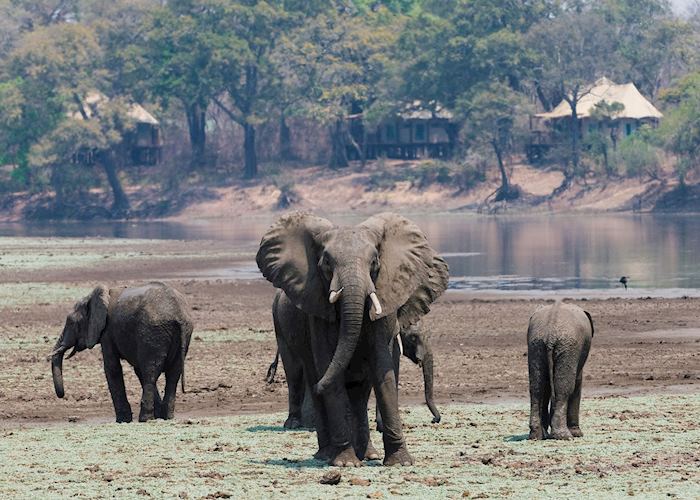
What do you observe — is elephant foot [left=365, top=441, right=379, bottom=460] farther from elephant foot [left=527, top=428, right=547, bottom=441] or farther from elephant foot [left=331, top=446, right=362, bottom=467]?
elephant foot [left=527, top=428, right=547, bottom=441]

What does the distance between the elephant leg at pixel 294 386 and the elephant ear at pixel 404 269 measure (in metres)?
2.85

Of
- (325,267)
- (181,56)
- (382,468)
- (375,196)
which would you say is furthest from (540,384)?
(181,56)

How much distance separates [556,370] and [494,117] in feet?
269

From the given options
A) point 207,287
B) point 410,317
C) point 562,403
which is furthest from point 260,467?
point 207,287

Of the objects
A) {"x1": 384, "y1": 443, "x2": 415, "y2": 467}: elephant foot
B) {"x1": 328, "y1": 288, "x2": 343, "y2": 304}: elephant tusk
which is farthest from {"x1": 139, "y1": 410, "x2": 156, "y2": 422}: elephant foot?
{"x1": 328, "y1": 288, "x2": 343, "y2": 304}: elephant tusk

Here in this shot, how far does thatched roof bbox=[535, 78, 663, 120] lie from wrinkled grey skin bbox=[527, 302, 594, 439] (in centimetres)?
8512

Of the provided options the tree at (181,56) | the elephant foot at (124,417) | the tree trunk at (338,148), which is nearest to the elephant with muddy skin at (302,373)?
the elephant foot at (124,417)

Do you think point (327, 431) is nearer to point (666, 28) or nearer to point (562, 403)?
point (562, 403)

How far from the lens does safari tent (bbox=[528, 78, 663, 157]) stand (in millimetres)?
100375

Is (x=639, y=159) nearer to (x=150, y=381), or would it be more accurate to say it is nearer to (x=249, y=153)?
(x=249, y=153)

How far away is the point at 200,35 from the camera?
340 ft

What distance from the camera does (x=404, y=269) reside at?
1355cm

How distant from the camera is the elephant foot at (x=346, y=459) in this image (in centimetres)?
1329

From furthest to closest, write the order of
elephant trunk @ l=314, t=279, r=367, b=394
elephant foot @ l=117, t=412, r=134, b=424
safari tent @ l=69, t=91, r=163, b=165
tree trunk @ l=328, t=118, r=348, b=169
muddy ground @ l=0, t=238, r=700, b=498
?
safari tent @ l=69, t=91, r=163, b=165, tree trunk @ l=328, t=118, r=348, b=169, elephant foot @ l=117, t=412, r=134, b=424, elephant trunk @ l=314, t=279, r=367, b=394, muddy ground @ l=0, t=238, r=700, b=498
